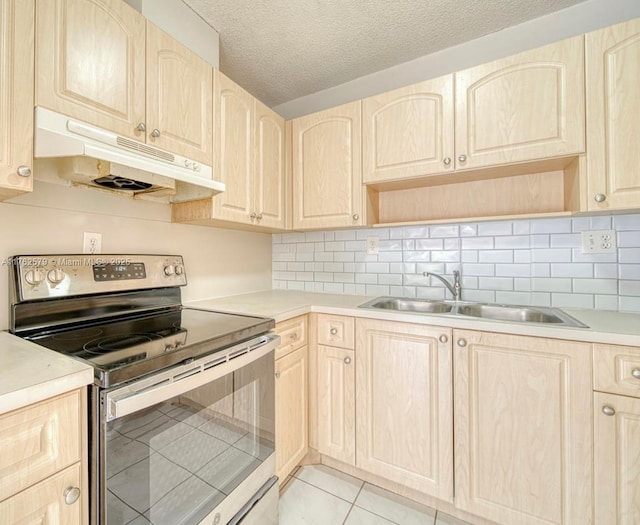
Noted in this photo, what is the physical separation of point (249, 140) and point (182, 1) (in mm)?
680

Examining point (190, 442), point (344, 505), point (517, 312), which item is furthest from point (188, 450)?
point (517, 312)

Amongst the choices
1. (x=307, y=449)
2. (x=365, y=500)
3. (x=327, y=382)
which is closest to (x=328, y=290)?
(x=327, y=382)

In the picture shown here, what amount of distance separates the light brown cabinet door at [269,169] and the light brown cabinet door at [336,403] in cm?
86

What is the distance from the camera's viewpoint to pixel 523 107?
1.35 metres

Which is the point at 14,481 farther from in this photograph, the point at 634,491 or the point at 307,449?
the point at 634,491

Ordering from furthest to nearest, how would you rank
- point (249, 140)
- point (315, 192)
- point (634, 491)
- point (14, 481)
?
point (315, 192)
point (249, 140)
point (634, 491)
point (14, 481)

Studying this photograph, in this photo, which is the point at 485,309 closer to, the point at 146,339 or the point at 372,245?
the point at 372,245

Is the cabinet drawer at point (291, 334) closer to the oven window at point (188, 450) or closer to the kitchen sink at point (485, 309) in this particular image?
the oven window at point (188, 450)

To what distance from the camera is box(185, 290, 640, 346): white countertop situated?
1061mm

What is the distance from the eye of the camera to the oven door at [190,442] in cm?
74

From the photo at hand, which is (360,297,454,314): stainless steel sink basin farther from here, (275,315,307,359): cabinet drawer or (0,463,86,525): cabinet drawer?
(0,463,86,525): cabinet drawer

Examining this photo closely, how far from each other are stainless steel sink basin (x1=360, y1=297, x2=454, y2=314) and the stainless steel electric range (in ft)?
2.54

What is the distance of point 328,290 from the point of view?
217 cm

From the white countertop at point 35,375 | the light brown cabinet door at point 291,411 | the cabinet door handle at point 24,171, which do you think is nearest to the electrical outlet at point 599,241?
the light brown cabinet door at point 291,411
